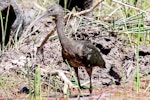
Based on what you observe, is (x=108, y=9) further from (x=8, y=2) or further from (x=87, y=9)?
(x=8, y=2)

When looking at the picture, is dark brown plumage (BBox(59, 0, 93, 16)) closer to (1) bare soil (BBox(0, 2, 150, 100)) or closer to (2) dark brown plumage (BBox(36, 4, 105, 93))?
(1) bare soil (BBox(0, 2, 150, 100))

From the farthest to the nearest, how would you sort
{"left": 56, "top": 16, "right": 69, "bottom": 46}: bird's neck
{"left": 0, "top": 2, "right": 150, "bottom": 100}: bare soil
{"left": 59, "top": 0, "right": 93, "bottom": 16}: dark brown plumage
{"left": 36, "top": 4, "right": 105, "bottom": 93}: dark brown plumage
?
1. {"left": 59, "top": 0, "right": 93, "bottom": 16}: dark brown plumage
2. {"left": 0, "top": 2, "right": 150, "bottom": 100}: bare soil
3. {"left": 56, "top": 16, "right": 69, "bottom": 46}: bird's neck
4. {"left": 36, "top": 4, "right": 105, "bottom": 93}: dark brown plumage

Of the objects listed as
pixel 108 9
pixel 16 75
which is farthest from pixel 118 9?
pixel 16 75

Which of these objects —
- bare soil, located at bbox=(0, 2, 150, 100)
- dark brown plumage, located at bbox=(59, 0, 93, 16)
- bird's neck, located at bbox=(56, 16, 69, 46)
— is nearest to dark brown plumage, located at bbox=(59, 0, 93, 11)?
dark brown plumage, located at bbox=(59, 0, 93, 16)

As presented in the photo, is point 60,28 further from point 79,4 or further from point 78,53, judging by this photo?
point 79,4

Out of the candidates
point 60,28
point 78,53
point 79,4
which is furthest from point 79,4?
point 78,53

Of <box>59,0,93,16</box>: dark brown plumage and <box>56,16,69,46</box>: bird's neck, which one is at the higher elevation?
<box>59,0,93,16</box>: dark brown plumage

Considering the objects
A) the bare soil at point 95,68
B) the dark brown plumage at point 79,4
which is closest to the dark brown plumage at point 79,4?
the dark brown plumage at point 79,4

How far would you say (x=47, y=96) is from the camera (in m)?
7.15

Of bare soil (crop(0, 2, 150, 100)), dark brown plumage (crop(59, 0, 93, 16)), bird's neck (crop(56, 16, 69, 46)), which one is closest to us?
bird's neck (crop(56, 16, 69, 46))

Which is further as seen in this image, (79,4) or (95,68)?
(79,4)

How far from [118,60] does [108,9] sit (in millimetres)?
2103

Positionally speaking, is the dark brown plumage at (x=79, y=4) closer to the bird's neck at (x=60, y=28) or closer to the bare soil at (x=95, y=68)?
the bare soil at (x=95, y=68)

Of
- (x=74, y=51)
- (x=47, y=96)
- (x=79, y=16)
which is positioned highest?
(x=79, y=16)
